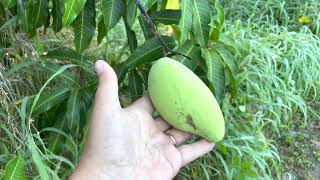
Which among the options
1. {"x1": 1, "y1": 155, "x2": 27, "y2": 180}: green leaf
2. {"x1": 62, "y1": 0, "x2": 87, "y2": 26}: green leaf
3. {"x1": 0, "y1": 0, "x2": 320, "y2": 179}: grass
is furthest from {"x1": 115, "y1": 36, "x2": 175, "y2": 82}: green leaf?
{"x1": 1, "y1": 155, "x2": 27, "y2": 180}: green leaf

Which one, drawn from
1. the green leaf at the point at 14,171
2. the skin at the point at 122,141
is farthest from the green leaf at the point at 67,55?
the green leaf at the point at 14,171

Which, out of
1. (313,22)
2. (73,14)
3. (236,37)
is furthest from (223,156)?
(313,22)

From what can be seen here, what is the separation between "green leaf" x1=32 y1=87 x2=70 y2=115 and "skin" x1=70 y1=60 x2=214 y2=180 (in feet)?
0.95

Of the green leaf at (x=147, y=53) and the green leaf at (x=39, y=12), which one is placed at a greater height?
the green leaf at (x=39, y=12)

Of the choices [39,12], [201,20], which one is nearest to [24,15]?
[39,12]

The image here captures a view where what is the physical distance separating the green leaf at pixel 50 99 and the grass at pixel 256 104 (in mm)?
79

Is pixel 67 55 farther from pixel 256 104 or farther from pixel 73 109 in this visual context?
pixel 256 104

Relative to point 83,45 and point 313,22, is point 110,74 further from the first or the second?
point 313,22

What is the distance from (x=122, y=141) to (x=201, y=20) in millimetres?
390

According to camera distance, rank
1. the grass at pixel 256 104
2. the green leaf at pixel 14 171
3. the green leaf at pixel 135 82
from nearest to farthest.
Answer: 1. the green leaf at pixel 14 171
2. the green leaf at pixel 135 82
3. the grass at pixel 256 104

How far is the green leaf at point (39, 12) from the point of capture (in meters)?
1.54

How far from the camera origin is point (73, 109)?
1.63 meters

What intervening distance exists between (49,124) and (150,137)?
1.55 ft

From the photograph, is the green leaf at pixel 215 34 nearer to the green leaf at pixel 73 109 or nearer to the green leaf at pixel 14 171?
the green leaf at pixel 73 109
